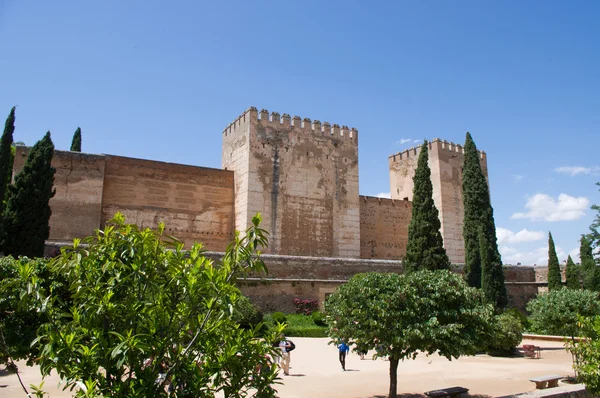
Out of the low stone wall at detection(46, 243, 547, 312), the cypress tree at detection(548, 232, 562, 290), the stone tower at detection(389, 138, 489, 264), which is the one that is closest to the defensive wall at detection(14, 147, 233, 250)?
the low stone wall at detection(46, 243, 547, 312)

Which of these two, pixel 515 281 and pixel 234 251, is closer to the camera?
pixel 234 251

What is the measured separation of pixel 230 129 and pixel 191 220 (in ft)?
Answer: 15.7

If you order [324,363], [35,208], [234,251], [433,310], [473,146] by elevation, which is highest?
[473,146]

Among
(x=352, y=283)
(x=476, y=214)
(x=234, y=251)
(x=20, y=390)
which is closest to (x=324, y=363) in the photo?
(x=352, y=283)

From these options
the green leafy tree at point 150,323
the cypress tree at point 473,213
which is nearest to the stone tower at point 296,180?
the cypress tree at point 473,213

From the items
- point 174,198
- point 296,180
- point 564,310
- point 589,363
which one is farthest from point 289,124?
point 589,363

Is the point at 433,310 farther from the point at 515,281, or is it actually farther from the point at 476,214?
the point at 515,281

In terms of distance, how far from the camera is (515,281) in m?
26.0

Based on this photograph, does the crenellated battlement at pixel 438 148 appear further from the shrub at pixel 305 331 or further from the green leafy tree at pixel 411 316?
the green leafy tree at pixel 411 316

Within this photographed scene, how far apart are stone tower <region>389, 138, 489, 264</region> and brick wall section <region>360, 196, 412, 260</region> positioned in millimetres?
2154

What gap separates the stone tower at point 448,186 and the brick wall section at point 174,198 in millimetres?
11881

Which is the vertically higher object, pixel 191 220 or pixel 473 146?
pixel 473 146

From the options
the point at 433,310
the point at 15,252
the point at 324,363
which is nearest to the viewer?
the point at 433,310

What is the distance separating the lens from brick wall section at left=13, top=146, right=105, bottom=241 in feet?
60.0
